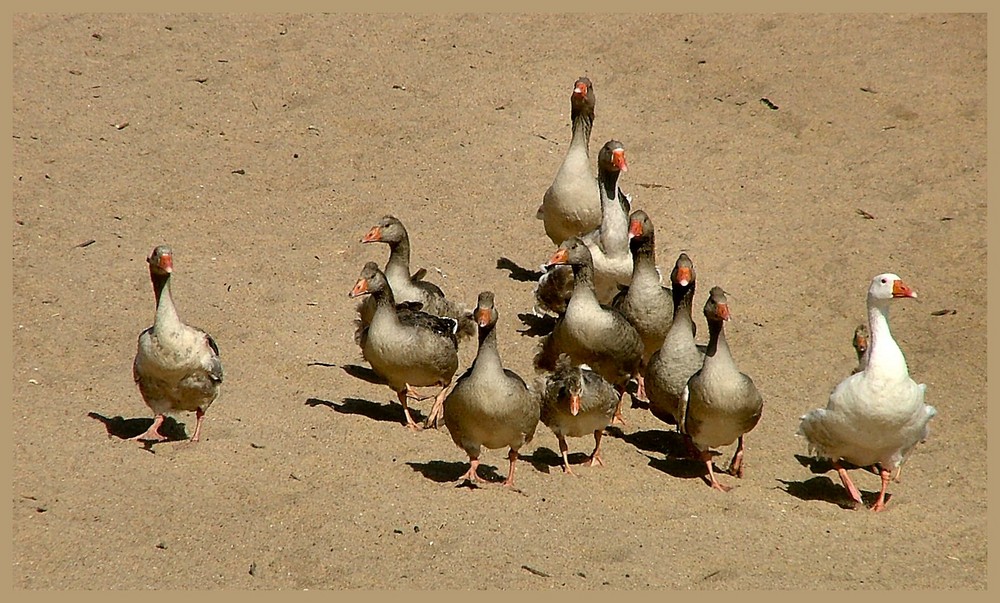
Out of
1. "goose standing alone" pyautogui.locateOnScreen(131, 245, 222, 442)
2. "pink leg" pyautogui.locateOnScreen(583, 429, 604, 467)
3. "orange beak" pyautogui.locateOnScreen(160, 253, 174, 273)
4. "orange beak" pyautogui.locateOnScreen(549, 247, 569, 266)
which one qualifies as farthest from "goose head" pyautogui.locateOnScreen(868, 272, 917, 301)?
"orange beak" pyautogui.locateOnScreen(160, 253, 174, 273)

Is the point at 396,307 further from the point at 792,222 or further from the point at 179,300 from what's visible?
the point at 792,222

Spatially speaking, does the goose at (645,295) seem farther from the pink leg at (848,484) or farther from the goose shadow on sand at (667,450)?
the pink leg at (848,484)

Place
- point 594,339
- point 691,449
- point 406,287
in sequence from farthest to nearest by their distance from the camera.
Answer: point 406,287 → point 594,339 → point 691,449

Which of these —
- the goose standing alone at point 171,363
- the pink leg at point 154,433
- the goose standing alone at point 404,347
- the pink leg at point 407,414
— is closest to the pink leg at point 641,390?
the goose standing alone at point 404,347

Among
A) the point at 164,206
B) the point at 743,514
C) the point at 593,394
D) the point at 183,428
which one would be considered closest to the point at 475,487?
the point at 593,394

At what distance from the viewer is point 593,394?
365 inches

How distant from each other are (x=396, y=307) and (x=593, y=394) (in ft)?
6.73

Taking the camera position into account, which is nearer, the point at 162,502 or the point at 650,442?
the point at 162,502

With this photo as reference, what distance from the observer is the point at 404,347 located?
1015cm

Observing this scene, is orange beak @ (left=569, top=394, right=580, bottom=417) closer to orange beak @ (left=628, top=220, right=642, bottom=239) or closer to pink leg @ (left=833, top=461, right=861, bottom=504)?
pink leg @ (left=833, top=461, right=861, bottom=504)

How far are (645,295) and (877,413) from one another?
8.21ft

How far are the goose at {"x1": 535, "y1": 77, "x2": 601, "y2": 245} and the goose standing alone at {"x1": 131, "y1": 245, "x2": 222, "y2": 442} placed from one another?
413cm

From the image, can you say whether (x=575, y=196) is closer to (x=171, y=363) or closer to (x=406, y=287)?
(x=406, y=287)

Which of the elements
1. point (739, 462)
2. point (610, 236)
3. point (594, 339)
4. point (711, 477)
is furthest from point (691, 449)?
point (610, 236)
